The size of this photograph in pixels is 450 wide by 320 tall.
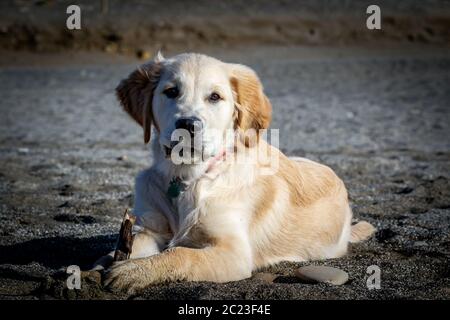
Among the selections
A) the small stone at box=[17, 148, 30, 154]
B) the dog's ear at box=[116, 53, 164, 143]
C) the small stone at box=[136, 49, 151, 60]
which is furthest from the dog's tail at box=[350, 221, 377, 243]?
the small stone at box=[136, 49, 151, 60]

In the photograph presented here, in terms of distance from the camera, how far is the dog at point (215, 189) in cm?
411

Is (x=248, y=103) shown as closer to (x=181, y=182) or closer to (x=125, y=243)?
(x=181, y=182)

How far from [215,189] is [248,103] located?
659mm

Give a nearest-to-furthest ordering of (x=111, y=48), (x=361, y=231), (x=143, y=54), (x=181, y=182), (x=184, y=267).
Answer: (x=184, y=267) < (x=181, y=182) < (x=361, y=231) < (x=143, y=54) < (x=111, y=48)

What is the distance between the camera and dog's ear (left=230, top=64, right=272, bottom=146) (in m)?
4.62

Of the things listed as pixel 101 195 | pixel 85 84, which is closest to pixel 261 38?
pixel 85 84

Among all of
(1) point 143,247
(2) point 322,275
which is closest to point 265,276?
(2) point 322,275

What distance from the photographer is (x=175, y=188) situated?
4.43 m

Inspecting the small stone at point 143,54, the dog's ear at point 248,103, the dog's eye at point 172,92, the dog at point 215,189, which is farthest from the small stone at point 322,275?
the small stone at point 143,54

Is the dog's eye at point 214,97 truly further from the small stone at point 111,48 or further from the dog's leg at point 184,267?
the small stone at point 111,48

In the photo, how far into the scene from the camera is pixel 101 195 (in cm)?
656

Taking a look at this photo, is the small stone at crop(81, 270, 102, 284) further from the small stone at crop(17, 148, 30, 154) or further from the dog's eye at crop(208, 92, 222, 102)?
the small stone at crop(17, 148, 30, 154)

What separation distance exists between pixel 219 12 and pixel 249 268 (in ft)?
66.5

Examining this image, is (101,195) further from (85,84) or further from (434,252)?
(85,84)
